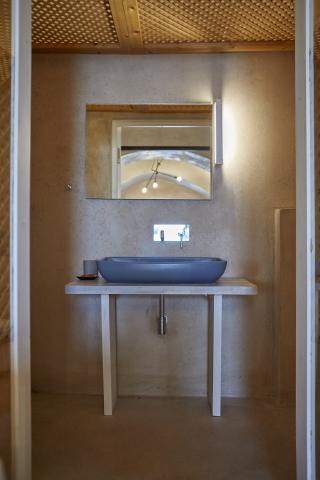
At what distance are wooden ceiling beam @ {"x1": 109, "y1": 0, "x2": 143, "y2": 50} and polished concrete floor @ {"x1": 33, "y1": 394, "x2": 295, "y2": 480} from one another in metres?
2.31

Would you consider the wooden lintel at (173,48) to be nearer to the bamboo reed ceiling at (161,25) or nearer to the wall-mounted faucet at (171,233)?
the bamboo reed ceiling at (161,25)

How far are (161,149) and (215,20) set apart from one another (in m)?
0.81

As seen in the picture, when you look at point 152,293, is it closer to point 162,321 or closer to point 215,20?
point 162,321

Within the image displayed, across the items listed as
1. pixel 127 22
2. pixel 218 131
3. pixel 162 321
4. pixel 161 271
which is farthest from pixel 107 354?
pixel 127 22

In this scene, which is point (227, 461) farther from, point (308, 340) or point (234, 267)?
point (234, 267)

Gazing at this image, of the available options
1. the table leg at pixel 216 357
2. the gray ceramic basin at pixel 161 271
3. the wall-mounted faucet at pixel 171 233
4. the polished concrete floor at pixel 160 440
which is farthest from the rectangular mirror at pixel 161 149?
the polished concrete floor at pixel 160 440

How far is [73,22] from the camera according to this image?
6.98 ft

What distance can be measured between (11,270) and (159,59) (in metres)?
1.85

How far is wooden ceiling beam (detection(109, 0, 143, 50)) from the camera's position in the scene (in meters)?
1.96

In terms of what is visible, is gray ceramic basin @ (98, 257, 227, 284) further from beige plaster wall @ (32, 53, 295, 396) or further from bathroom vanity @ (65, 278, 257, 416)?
beige plaster wall @ (32, 53, 295, 396)

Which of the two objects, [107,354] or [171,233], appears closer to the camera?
[107,354]

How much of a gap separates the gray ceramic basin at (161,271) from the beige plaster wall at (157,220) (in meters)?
0.47

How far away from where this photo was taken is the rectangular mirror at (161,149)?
247cm

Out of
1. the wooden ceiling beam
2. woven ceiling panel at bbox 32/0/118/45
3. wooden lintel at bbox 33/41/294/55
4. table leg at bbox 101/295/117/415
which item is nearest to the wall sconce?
wooden lintel at bbox 33/41/294/55
